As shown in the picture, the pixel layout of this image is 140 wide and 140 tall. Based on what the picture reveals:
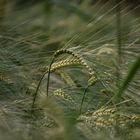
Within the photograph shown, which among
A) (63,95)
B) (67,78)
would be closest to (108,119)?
(63,95)

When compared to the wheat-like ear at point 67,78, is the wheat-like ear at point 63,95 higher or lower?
lower

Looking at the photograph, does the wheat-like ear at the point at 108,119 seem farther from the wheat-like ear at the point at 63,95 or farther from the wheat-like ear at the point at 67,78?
the wheat-like ear at the point at 67,78

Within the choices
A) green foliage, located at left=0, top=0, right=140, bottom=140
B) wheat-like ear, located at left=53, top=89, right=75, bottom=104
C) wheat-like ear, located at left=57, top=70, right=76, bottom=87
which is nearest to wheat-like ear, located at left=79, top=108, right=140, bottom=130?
green foliage, located at left=0, top=0, right=140, bottom=140

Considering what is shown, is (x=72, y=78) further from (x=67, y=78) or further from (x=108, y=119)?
(x=108, y=119)

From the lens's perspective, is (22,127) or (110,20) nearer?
(22,127)

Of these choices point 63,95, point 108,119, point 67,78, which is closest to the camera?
point 108,119

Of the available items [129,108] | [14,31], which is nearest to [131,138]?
[129,108]

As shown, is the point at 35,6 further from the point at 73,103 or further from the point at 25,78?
the point at 73,103

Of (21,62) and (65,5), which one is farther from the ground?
(65,5)

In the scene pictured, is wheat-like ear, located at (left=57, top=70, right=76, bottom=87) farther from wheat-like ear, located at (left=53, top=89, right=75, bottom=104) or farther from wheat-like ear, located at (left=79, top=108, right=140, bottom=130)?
wheat-like ear, located at (left=79, top=108, right=140, bottom=130)

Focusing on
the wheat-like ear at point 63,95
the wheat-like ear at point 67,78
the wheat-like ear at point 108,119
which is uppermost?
the wheat-like ear at point 67,78

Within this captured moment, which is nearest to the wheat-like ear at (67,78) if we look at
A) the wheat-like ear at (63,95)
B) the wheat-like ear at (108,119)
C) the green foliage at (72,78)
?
the green foliage at (72,78)
